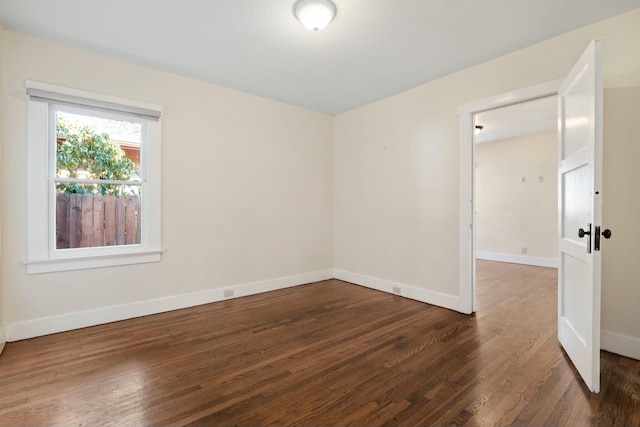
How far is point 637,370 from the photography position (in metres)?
2.08

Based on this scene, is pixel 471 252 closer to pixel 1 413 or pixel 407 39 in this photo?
pixel 407 39

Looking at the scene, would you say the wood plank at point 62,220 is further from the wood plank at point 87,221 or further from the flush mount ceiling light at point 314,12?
the flush mount ceiling light at point 314,12

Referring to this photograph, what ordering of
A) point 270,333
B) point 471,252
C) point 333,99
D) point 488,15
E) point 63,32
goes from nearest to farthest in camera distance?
1. point 488,15
2. point 63,32
3. point 270,333
4. point 471,252
5. point 333,99

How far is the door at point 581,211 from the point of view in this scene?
1.79 meters

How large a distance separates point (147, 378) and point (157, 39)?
2.75m

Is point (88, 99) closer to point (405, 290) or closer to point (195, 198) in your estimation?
point (195, 198)

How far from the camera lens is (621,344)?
230 centimetres

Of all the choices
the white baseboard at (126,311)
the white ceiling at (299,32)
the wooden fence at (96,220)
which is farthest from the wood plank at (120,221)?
the white ceiling at (299,32)

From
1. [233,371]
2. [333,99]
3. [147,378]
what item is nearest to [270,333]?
[233,371]

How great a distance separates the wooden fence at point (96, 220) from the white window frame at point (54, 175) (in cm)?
6

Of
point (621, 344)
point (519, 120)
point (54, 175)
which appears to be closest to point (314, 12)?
point (54, 175)

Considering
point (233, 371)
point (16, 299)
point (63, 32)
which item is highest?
point (63, 32)

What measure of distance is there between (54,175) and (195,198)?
4.13ft

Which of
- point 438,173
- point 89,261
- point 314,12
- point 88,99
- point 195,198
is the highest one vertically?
point 314,12
